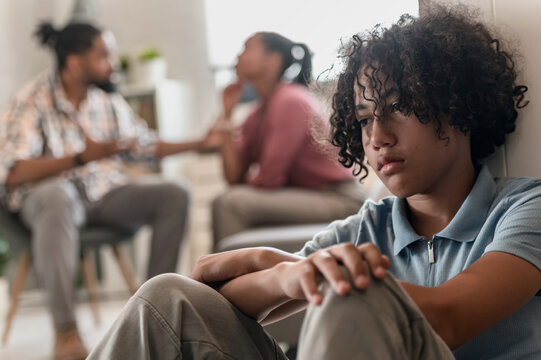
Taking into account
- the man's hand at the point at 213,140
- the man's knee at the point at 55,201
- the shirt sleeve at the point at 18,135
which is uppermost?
the shirt sleeve at the point at 18,135

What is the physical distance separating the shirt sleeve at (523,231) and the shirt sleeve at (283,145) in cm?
159

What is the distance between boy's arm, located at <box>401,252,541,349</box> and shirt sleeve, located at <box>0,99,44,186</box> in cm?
215

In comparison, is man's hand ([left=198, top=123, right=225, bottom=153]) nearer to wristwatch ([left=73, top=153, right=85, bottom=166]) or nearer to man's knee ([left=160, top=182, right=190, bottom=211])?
man's knee ([left=160, top=182, right=190, bottom=211])

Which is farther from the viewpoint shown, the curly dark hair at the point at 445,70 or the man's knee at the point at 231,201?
the man's knee at the point at 231,201

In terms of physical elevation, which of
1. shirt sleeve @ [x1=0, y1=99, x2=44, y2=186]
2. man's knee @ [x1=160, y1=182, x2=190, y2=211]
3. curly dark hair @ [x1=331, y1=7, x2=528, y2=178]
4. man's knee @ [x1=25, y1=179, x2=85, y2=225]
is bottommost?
man's knee @ [x1=160, y1=182, x2=190, y2=211]

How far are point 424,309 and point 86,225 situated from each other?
2205 millimetres

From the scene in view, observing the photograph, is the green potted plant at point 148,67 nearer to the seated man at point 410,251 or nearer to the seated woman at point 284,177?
the seated woman at point 284,177

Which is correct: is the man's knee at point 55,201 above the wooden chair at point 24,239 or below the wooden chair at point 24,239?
above

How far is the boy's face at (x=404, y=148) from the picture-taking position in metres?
0.86

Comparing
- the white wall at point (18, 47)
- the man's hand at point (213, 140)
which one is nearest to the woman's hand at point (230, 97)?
the man's hand at point (213, 140)

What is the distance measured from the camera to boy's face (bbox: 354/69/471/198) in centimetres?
86

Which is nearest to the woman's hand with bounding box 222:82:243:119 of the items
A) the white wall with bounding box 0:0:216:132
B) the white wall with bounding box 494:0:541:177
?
the white wall with bounding box 0:0:216:132

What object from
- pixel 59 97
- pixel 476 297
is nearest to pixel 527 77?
pixel 476 297

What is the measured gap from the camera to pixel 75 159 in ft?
8.59
